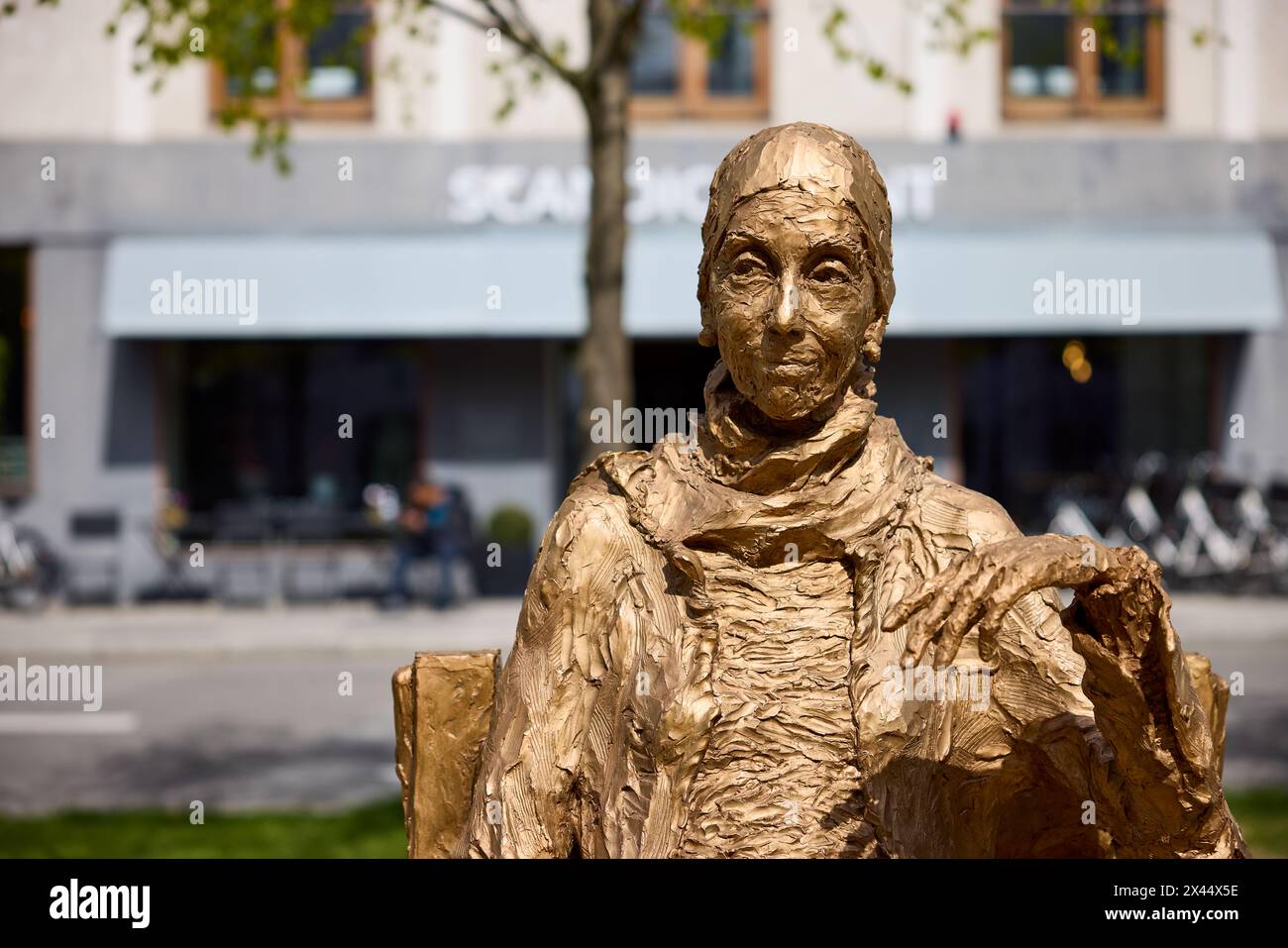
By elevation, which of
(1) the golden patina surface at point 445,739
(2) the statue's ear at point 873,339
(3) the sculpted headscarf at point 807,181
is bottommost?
(1) the golden patina surface at point 445,739

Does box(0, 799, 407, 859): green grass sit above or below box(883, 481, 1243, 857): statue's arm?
below

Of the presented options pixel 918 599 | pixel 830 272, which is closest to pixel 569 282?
pixel 830 272

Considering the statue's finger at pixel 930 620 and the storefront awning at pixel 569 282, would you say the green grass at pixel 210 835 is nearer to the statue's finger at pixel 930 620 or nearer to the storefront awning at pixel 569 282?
the statue's finger at pixel 930 620

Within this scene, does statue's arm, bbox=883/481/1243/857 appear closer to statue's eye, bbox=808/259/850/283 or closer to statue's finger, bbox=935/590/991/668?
statue's finger, bbox=935/590/991/668

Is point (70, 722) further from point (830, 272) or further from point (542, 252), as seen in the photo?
point (830, 272)

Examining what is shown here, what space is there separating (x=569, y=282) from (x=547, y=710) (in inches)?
487

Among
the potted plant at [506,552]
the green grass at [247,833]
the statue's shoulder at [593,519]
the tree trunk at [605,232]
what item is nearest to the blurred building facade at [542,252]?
the potted plant at [506,552]

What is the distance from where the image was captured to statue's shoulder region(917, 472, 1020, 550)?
2.44 metres

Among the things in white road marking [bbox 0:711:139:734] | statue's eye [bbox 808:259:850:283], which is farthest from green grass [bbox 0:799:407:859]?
statue's eye [bbox 808:259:850:283]

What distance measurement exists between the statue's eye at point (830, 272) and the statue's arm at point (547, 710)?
522mm

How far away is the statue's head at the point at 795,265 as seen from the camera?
2.31 m

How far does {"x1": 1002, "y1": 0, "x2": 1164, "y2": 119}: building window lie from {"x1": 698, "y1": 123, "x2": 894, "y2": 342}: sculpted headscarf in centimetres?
1363

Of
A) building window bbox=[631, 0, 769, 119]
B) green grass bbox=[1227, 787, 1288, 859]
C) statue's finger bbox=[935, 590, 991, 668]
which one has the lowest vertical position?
green grass bbox=[1227, 787, 1288, 859]

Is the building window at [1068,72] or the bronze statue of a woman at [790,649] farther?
the building window at [1068,72]
